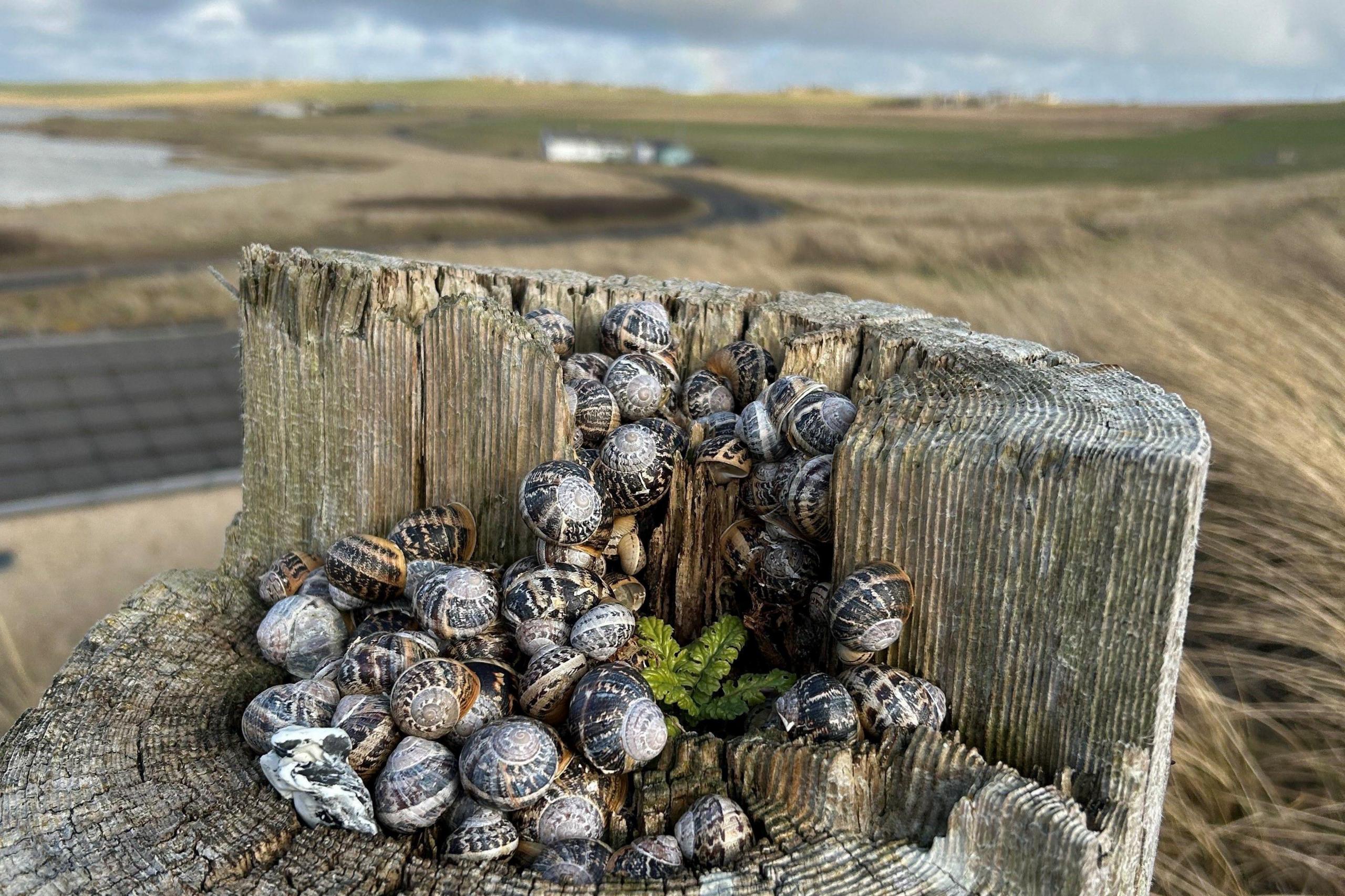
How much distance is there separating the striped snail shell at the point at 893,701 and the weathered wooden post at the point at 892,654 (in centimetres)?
7

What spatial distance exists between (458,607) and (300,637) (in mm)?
541

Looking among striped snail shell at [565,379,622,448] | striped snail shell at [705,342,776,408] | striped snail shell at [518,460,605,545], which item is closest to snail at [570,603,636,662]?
striped snail shell at [518,460,605,545]

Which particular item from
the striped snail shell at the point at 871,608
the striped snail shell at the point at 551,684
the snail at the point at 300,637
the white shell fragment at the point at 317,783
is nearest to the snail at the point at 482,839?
the white shell fragment at the point at 317,783

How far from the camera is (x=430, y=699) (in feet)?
7.37

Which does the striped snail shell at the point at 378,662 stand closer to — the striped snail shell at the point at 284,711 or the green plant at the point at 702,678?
the striped snail shell at the point at 284,711

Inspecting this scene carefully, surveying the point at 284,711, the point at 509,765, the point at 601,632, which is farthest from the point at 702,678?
the point at 284,711

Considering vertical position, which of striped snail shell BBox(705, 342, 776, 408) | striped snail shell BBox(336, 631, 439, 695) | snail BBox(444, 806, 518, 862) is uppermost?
striped snail shell BBox(705, 342, 776, 408)

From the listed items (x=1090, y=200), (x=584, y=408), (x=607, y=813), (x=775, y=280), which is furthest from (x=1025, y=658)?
(x=1090, y=200)

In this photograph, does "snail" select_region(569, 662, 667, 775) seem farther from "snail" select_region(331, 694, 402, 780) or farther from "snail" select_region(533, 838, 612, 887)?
"snail" select_region(331, 694, 402, 780)

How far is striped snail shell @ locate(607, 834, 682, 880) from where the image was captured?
6.61ft

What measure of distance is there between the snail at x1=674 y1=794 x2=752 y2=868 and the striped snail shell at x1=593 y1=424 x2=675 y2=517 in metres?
0.99

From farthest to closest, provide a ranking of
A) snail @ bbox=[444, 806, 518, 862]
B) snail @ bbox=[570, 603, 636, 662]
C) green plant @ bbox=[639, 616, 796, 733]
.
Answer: green plant @ bbox=[639, 616, 796, 733] → snail @ bbox=[570, 603, 636, 662] → snail @ bbox=[444, 806, 518, 862]

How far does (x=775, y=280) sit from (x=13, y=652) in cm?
1154

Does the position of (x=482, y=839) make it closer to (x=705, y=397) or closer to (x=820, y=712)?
(x=820, y=712)
